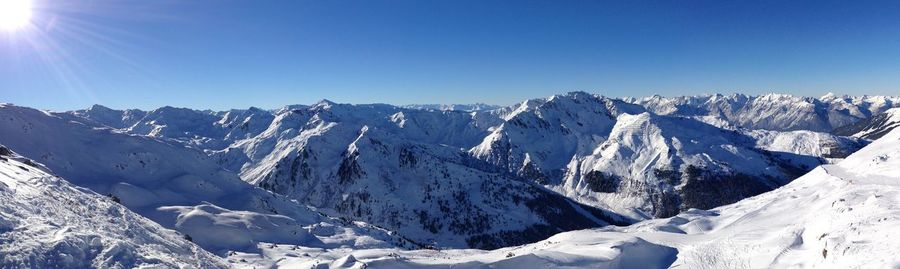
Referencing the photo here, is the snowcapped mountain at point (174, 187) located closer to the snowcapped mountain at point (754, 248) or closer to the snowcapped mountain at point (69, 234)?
the snowcapped mountain at point (754, 248)

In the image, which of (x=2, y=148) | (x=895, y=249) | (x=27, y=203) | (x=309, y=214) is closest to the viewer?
(x=895, y=249)

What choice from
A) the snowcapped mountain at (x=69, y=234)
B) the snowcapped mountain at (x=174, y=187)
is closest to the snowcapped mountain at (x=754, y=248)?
the snowcapped mountain at (x=69, y=234)

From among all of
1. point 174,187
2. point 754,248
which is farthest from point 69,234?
point 174,187

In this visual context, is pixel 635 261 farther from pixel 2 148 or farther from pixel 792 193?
pixel 2 148

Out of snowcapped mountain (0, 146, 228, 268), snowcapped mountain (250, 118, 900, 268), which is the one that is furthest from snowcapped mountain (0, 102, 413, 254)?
snowcapped mountain (0, 146, 228, 268)

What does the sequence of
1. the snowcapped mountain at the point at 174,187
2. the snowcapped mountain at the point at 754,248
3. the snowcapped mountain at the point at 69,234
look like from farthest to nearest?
1. the snowcapped mountain at the point at 174,187
2. the snowcapped mountain at the point at 754,248
3. the snowcapped mountain at the point at 69,234

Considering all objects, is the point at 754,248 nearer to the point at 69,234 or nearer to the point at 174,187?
the point at 69,234

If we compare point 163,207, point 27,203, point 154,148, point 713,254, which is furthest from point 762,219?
point 154,148
